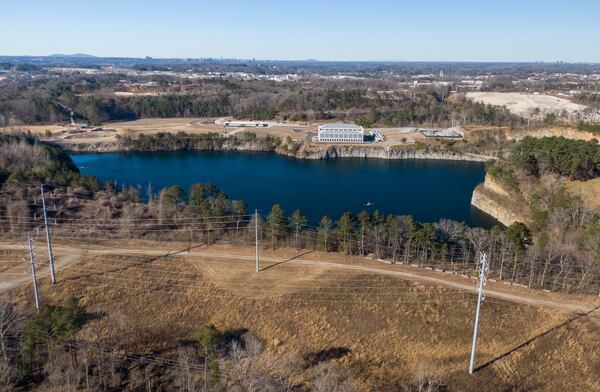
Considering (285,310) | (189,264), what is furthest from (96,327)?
(285,310)

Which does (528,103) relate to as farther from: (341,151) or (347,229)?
(347,229)

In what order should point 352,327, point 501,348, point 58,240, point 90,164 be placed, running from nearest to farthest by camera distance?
point 501,348, point 352,327, point 58,240, point 90,164

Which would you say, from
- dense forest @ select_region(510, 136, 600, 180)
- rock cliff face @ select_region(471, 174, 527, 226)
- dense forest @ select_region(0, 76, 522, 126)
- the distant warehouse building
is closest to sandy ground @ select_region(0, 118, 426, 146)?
the distant warehouse building

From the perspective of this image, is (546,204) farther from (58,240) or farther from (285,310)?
(58,240)

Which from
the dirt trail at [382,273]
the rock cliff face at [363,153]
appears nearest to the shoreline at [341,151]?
the rock cliff face at [363,153]

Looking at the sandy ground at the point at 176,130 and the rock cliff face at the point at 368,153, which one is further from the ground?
the sandy ground at the point at 176,130

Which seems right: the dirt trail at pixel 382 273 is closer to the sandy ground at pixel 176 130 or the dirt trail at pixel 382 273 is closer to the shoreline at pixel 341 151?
the shoreline at pixel 341 151
